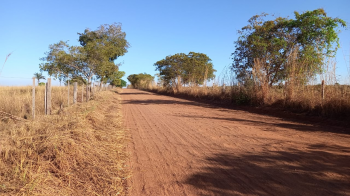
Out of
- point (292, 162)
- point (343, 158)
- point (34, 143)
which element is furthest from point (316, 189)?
point (34, 143)

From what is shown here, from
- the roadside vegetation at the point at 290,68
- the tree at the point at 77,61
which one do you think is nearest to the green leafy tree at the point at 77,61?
the tree at the point at 77,61

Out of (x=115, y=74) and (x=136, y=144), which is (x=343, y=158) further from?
(x=115, y=74)

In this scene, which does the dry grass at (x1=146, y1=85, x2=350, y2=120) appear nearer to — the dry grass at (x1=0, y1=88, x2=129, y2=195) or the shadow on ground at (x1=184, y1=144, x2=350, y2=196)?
the shadow on ground at (x1=184, y1=144, x2=350, y2=196)

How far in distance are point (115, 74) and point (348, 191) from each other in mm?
22193

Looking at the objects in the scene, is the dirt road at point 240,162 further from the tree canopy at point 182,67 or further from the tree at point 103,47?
the tree canopy at point 182,67

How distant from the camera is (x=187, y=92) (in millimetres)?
26406

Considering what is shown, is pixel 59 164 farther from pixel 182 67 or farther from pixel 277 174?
pixel 182 67

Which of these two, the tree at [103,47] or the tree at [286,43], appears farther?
the tree at [103,47]

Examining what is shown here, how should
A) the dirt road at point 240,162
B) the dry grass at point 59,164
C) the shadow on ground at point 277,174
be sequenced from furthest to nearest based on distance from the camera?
the dirt road at point 240,162
the shadow on ground at point 277,174
the dry grass at point 59,164

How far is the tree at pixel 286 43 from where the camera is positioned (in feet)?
40.1

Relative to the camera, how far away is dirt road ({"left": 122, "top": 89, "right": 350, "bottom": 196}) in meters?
3.52

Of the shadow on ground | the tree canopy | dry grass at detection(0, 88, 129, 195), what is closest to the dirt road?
Answer: the shadow on ground

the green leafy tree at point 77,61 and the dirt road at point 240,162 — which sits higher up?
the green leafy tree at point 77,61

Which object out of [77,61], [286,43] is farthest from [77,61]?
[286,43]
